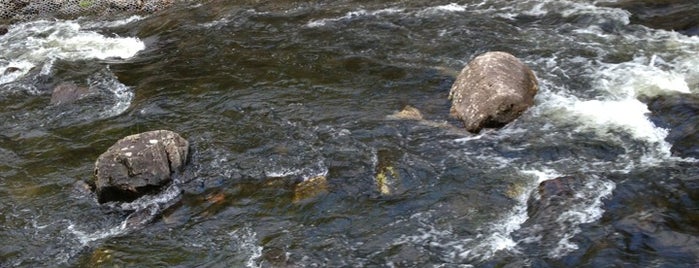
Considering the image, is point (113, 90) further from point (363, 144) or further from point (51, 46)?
point (363, 144)

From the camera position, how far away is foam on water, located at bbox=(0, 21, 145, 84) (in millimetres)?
14703

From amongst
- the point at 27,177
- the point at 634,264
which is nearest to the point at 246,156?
the point at 27,177

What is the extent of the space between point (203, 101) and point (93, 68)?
3509 millimetres

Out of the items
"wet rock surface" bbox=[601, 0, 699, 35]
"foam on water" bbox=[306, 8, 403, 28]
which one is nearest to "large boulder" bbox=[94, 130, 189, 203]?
"foam on water" bbox=[306, 8, 403, 28]

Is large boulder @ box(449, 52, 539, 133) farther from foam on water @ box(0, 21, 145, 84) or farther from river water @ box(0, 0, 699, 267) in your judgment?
Result: foam on water @ box(0, 21, 145, 84)

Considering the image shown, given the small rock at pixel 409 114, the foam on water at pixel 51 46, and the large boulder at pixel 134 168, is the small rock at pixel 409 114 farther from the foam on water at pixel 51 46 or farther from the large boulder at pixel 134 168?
the foam on water at pixel 51 46

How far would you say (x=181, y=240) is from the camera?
28.4 feet

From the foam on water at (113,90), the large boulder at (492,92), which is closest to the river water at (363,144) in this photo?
the foam on water at (113,90)

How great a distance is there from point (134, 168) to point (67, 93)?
4.51 metres

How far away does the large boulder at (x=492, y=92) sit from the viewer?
10.1 meters

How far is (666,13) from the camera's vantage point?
1295 centimetres

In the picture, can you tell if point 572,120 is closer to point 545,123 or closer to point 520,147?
point 545,123

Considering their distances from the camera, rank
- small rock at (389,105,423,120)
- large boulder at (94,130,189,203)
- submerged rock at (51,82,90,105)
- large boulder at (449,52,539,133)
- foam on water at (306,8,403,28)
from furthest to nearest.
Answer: foam on water at (306,8,403,28) < submerged rock at (51,82,90,105) < small rock at (389,105,423,120) < large boulder at (449,52,539,133) < large boulder at (94,130,189,203)

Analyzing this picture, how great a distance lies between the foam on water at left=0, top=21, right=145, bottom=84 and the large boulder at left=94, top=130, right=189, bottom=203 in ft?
18.7
